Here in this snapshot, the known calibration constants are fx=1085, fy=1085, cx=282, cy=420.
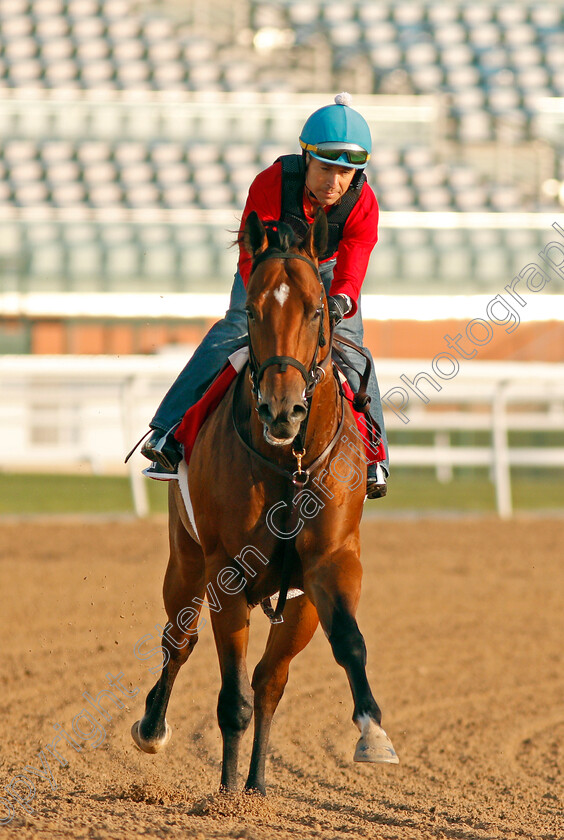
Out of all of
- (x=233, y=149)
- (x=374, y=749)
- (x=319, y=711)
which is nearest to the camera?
(x=374, y=749)

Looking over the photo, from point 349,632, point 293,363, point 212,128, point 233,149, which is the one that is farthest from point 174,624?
point 212,128

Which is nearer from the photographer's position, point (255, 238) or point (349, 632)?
point (349, 632)

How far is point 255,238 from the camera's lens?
3562 millimetres

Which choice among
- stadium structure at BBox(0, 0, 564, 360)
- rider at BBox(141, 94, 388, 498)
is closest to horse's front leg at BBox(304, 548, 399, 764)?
rider at BBox(141, 94, 388, 498)

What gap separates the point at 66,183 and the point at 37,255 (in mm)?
2823

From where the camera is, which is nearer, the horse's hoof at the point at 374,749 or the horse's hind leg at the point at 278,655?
the horse's hoof at the point at 374,749

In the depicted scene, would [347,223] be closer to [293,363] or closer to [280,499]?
[293,363]

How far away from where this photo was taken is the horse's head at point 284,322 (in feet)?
10.6

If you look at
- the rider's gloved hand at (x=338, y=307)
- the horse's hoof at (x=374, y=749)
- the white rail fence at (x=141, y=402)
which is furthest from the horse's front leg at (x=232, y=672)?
the white rail fence at (x=141, y=402)

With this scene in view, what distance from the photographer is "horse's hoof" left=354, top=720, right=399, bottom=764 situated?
10.3 feet

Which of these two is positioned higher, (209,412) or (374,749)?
(209,412)

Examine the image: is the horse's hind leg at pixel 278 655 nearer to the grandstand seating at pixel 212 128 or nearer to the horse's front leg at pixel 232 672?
the horse's front leg at pixel 232 672

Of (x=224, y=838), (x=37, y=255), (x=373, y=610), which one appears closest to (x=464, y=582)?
(x=373, y=610)

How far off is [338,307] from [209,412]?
2.56 ft
